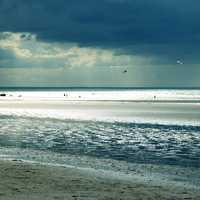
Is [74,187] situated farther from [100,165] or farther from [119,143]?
[119,143]

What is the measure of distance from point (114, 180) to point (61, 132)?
27.0 metres

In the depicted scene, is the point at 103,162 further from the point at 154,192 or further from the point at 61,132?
the point at 61,132

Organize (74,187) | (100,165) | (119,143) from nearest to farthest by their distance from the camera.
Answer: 1. (74,187)
2. (100,165)
3. (119,143)

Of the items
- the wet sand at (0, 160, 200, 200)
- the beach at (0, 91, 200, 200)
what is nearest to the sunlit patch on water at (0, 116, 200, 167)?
the beach at (0, 91, 200, 200)

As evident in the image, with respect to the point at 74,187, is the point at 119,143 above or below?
above

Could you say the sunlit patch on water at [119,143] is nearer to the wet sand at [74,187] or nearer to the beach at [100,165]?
the beach at [100,165]

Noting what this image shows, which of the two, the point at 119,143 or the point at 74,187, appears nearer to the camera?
the point at 74,187

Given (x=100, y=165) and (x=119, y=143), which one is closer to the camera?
(x=100, y=165)

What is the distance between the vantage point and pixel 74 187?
744 inches

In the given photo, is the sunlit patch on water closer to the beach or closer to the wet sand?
the beach

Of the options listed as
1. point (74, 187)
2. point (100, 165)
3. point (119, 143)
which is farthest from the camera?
point (119, 143)

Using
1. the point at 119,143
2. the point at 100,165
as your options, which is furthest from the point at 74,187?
the point at 119,143

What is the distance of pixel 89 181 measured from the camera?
20.5 m

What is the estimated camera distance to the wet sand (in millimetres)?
17188
